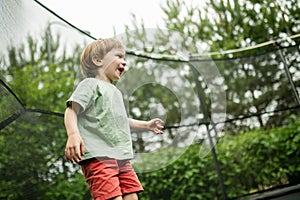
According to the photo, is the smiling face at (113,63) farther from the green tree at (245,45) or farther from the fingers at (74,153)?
the green tree at (245,45)

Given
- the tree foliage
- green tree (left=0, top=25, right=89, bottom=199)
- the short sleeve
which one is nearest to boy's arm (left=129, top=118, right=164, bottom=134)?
the short sleeve

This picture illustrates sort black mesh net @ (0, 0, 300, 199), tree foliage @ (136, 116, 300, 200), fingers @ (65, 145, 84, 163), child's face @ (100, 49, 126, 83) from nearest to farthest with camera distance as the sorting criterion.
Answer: fingers @ (65, 145, 84, 163) → child's face @ (100, 49, 126, 83) → black mesh net @ (0, 0, 300, 199) → tree foliage @ (136, 116, 300, 200)

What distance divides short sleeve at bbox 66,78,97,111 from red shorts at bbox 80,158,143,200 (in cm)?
15

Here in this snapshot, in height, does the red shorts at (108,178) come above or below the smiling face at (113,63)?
below

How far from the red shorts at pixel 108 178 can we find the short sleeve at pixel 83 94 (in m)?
0.15

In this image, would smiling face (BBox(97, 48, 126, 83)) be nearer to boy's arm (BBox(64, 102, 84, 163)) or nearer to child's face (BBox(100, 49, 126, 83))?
child's face (BBox(100, 49, 126, 83))

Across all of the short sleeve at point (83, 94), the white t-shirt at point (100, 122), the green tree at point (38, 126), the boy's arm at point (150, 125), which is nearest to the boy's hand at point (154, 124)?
the boy's arm at point (150, 125)

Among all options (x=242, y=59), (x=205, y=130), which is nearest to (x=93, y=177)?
(x=205, y=130)

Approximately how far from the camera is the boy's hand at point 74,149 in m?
0.91

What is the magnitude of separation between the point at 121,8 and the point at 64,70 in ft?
5.28

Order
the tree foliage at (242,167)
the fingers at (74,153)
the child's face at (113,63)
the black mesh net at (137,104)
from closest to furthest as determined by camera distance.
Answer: the fingers at (74,153), the child's face at (113,63), the black mesh net at (137,104), the tree foliage at (242,167)

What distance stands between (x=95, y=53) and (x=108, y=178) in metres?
0.38

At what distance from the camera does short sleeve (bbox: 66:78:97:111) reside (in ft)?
3.30

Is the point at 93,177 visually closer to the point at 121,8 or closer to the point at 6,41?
the point at 6,41
